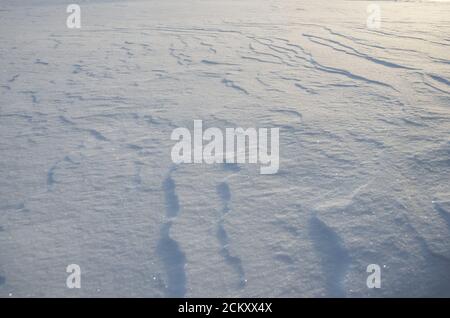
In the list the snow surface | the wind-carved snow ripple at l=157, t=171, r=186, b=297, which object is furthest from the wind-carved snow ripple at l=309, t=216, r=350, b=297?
the wind-carved snow ripple at l=157, t=171, r=186, b=297

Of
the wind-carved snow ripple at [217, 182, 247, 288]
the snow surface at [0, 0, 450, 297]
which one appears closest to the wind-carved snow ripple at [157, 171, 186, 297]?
the snow surface at [0, 0, 450, 297]

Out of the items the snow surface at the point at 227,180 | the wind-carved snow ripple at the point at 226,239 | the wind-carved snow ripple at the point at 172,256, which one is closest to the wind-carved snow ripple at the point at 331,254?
the snow surface at the point at 227,180

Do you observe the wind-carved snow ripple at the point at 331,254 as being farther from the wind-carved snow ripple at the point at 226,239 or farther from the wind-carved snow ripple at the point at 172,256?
the wind-carved snow ripple at the point at 172,256

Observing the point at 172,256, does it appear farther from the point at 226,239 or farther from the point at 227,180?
the point at 227,180

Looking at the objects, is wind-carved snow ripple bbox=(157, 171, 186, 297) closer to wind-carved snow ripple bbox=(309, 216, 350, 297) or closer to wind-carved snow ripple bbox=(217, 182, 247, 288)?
wind-carved snow ripple bbox=(217, 182, 247, 288)

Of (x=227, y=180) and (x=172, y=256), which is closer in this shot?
(x=172, y=256)

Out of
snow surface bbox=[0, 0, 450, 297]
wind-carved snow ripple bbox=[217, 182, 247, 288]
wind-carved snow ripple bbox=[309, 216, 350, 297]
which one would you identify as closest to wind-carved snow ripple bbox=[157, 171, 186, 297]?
snow surface bbox=[0, 0, 450, 297]

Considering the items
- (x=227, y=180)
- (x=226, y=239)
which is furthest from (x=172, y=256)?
(x=227, y=180)
